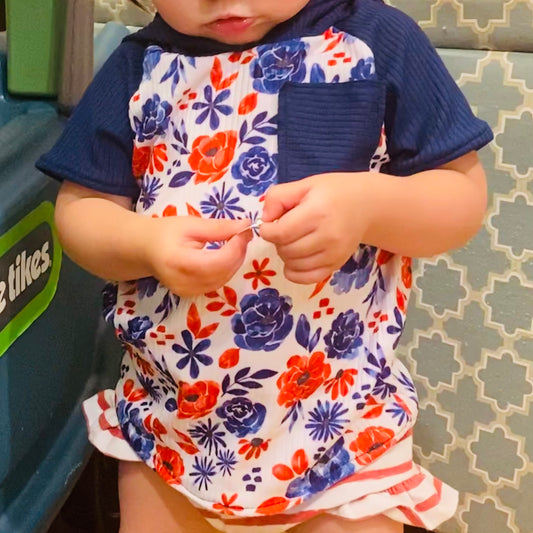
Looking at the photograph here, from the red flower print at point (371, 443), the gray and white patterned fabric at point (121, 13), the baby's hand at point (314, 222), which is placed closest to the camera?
the baby's hand at point (314, 222)

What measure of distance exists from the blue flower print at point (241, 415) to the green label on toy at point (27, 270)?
0.54 ft

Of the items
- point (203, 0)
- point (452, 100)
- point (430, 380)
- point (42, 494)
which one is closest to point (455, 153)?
point (452, 100)

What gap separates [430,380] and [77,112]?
405 mm

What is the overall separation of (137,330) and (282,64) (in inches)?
8.0

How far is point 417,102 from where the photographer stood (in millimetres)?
515

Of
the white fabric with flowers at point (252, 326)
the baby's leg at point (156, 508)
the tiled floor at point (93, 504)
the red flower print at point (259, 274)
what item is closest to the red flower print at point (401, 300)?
the white fabric with flowers at point (252, 326)

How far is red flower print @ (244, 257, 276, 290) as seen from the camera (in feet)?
1.69

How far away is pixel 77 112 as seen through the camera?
57cm

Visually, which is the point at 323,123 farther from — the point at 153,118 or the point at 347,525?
the point at 347,525

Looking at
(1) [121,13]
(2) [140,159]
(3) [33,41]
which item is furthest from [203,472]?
Answer: (1) [121,13]

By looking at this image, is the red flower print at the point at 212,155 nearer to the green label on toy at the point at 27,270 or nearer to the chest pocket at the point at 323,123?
the chest pocket at the point at 323,123

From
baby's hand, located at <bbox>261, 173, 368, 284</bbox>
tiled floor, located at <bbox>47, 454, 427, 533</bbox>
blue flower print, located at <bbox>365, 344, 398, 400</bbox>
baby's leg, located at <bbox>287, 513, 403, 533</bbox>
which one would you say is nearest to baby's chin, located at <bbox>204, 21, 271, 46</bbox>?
baby's hand, located at <bbox>261, 173, 368, 284</bbox>

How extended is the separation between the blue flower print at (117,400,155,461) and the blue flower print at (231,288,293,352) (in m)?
0.12

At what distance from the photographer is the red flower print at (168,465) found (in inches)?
22.5
